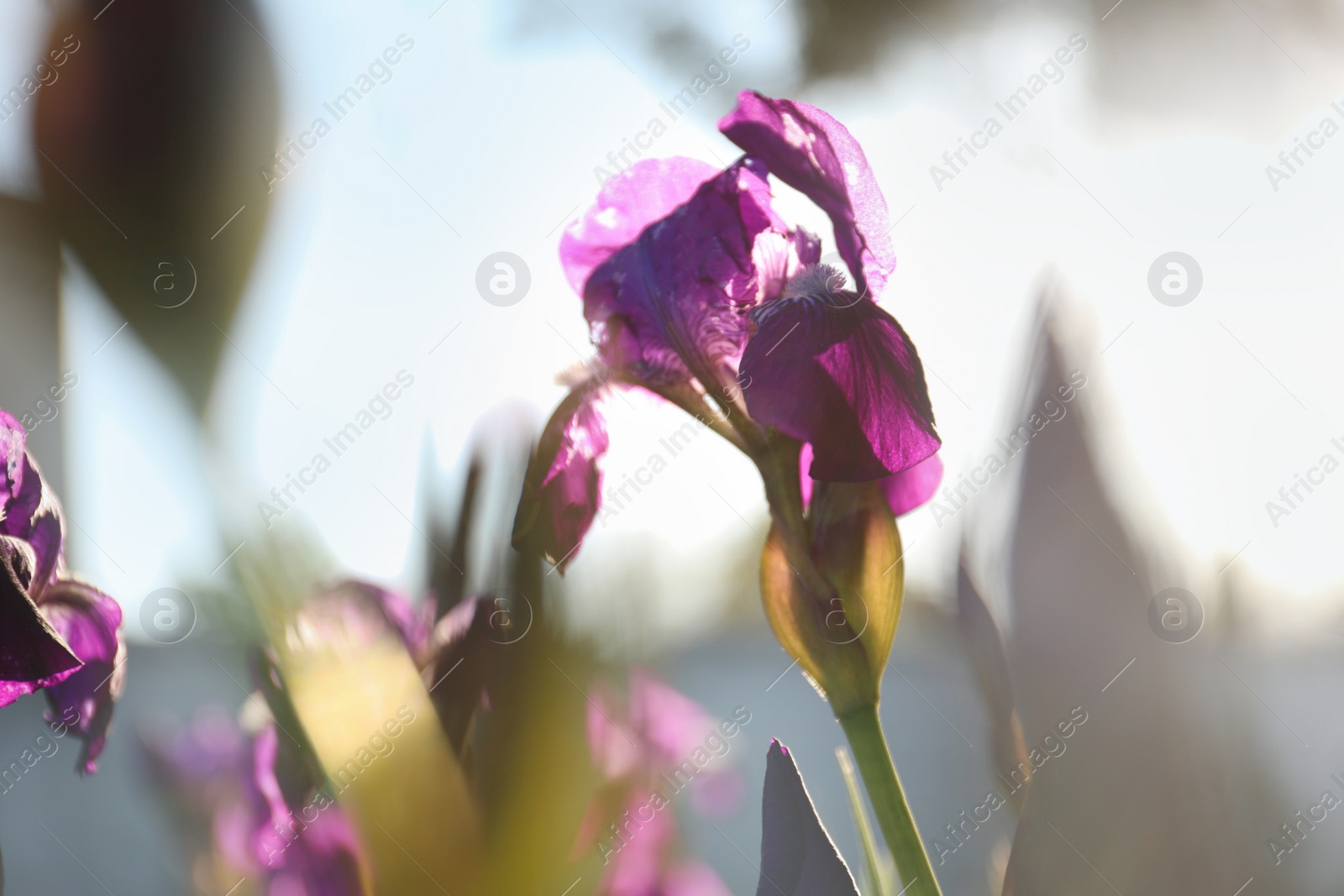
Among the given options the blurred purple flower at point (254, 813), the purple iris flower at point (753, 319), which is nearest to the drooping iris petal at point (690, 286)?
the purple iris flower at point (753, 319)

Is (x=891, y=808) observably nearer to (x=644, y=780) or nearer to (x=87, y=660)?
(x=644, y=780)

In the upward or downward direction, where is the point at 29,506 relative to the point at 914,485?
upward

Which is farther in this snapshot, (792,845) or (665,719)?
(665,719)

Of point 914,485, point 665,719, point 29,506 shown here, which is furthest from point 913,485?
point 29,506

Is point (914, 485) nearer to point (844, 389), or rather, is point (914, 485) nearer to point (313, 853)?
point (844, 389)

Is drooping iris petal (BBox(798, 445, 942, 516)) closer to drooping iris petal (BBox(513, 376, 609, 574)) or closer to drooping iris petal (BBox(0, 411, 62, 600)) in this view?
drooping iris petal (BBox(513, 376, 609, 574))
